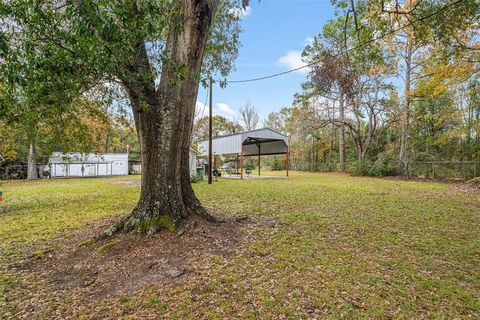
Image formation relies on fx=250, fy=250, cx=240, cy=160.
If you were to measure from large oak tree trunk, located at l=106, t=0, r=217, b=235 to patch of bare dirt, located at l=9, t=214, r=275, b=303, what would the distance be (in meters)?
0.31

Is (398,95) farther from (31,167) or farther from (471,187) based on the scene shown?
(31,167)

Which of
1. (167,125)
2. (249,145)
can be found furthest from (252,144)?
(167,125)

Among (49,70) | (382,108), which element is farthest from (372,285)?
(382,108)

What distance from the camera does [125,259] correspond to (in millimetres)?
3273

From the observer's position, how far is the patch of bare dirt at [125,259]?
2781mm

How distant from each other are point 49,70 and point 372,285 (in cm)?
402

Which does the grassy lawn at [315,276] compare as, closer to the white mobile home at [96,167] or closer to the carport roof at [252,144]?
the carport roof at [252,144]

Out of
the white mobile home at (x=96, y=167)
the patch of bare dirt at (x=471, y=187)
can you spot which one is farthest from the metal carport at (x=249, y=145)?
the patch of bare dirt at (x=471, y=187)

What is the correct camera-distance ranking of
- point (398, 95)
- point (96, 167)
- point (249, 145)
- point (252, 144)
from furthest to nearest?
point (249, 145), point (96, 167), point (252, 144), point (398, 95)

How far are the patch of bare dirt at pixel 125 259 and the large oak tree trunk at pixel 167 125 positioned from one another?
1.01 feet

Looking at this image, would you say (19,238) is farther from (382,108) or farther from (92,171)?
(382,108)

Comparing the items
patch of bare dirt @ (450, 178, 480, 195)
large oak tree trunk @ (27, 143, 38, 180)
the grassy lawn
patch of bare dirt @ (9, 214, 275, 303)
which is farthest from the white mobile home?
patch of bare dirt @ (450, 178, 480, 195)

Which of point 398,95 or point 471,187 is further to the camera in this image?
point 398,95

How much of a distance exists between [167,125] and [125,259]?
1982 millimetres
